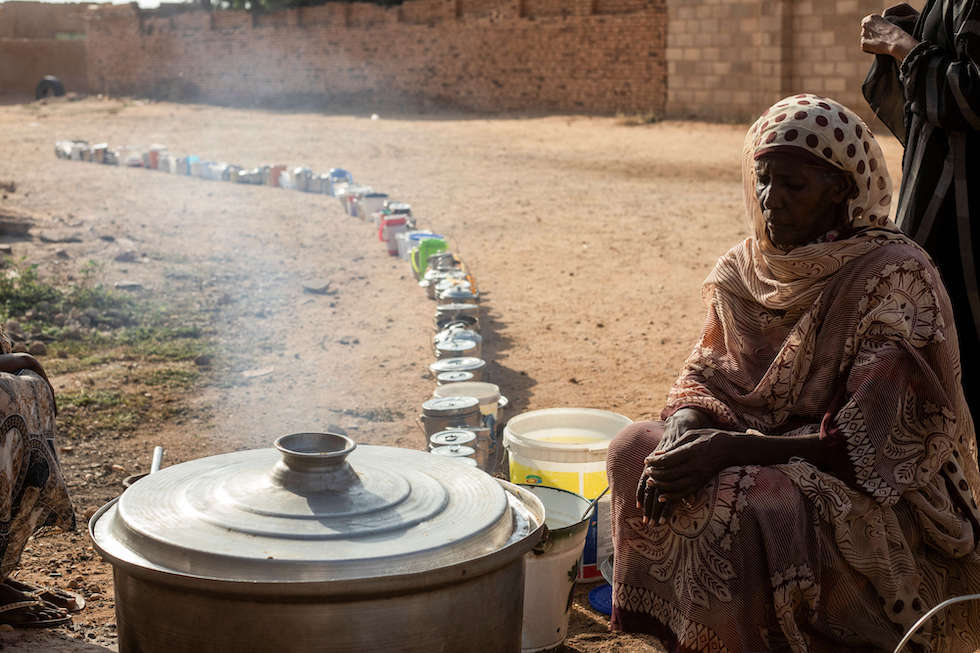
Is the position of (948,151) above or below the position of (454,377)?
above

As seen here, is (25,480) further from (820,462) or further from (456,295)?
(456,295)

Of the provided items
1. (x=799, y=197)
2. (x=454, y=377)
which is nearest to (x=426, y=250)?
(x=454, y=377)

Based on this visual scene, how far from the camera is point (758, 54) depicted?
17.2 meters

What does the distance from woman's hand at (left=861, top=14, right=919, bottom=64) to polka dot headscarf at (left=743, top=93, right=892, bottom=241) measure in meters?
1.10

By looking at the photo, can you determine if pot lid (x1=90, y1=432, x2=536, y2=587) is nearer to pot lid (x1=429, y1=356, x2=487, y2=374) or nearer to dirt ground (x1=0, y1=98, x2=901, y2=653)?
dirt ground (x1=0, y1=98, x2=901, y2=653)

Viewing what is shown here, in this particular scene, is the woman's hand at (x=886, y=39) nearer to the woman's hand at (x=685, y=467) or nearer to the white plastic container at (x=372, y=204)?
the woman's hand at (x=685, y=467)

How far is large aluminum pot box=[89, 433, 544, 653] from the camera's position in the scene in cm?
190

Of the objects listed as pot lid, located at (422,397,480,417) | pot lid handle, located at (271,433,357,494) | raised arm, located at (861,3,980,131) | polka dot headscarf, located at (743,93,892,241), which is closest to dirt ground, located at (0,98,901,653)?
pot lid, located at (422,397,480,417)

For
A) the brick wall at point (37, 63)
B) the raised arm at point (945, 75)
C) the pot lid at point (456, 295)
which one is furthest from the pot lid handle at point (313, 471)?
the brick wall at point (37, 63)

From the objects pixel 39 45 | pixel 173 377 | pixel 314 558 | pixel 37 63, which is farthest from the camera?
pixel 39 45

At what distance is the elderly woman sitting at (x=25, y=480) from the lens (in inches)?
109

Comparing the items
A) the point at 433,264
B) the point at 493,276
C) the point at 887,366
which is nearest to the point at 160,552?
the point at 887,366

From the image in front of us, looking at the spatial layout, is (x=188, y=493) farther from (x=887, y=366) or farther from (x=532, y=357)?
(x=532, y=357)

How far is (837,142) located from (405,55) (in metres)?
24.0
